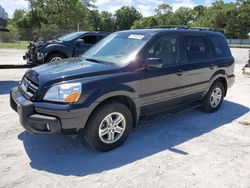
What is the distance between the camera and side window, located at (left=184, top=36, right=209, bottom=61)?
18.2 feet

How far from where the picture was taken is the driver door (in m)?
4.74

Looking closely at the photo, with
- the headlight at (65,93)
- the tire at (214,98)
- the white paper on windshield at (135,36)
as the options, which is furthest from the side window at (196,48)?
the headlight at (65,93)

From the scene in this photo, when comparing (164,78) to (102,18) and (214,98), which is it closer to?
(214,98)

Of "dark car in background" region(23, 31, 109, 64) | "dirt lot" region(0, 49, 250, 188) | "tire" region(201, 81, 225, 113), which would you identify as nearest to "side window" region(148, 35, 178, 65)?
"dirt lot" region(0, 49, 250, 188)

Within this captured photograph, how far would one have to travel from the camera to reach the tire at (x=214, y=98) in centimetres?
629

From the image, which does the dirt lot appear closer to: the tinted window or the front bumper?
the front bumper

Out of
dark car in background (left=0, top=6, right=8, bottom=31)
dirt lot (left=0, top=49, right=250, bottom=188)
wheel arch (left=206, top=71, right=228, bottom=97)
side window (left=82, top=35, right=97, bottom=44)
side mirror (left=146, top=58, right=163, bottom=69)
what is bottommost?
dirt lot (left=0, top=49, right=250, bottom=188)

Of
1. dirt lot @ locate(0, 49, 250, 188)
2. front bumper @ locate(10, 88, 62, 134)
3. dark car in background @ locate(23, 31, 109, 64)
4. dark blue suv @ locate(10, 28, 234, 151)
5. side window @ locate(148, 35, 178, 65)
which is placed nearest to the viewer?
dirt lot @ locate(0, 49, 250, 188)

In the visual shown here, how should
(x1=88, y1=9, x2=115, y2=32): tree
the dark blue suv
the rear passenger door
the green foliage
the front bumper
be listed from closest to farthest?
1. the front bumper
2. the dark blue suv
3. the rear passenger door
4. the green foliage
5. (x1=88, y1=9, x2=115, y2=32): tree

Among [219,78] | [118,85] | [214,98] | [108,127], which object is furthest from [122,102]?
[219,78]

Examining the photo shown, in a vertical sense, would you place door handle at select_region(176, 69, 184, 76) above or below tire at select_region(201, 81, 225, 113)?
above

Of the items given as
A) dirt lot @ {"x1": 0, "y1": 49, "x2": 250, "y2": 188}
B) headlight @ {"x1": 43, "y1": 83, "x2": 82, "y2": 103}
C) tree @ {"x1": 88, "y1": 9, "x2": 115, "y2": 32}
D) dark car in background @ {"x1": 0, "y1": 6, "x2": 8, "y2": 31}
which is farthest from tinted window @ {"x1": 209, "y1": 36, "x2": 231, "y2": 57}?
tree @ {"x1": 88, "y1": 9, "x2": 115, "y2": 32}

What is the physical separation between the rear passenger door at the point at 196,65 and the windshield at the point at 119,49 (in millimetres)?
1052

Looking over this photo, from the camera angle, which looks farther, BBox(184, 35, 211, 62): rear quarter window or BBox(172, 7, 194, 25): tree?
BBox(172, 7, 194, 25): tree
